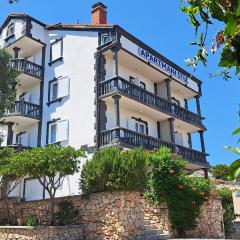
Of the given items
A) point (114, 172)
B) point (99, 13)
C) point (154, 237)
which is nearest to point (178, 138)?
point (99, 13)

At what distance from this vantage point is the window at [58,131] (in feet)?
78.5

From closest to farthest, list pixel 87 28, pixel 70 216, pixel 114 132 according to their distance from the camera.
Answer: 1. pixel 70 216
2. pixel 114 132
3. pixel 87 28

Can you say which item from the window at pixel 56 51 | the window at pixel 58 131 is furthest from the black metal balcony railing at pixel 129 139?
the window at pixel 56 51

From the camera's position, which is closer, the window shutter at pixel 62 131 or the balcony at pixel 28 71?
the window shutter at pixel 62 131

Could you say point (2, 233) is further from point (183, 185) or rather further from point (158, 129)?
point (158, 129)

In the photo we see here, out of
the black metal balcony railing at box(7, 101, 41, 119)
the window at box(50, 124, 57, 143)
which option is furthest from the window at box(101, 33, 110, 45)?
the black metal balcony railing at box(7, 101, 41, 119)

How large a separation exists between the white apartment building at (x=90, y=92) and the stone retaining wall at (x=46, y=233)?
6979mm

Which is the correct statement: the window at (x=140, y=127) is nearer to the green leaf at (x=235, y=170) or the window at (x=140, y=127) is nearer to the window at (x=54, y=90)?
the window at (x=54, y=90)

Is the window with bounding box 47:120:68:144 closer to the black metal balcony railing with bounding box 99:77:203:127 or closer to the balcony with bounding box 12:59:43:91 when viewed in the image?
the black metal balcony railing with bounding box 99:77:203:127

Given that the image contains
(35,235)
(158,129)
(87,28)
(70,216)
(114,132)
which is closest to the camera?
(35,235)

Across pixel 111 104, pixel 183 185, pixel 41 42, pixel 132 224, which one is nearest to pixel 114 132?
pixel 111 104

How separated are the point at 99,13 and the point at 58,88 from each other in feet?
22.2

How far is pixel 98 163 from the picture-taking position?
590 inches

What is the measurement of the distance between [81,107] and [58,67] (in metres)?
4.22
